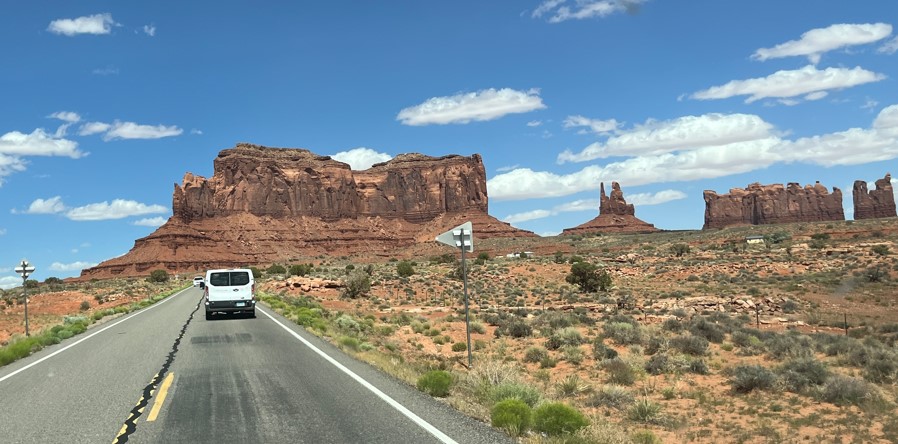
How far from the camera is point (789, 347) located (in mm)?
18016

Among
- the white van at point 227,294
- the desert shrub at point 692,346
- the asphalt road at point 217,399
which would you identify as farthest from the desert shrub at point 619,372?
the white van at point 227,294

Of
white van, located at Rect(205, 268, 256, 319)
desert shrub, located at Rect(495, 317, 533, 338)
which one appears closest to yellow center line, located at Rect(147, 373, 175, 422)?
desert shrub, located at Rect(495, 317, 533, 338)

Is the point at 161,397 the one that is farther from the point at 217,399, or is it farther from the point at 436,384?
the point at 436,384

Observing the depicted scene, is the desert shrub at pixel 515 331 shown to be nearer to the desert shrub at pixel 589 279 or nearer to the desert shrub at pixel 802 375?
the desert shrub at pixel 802 375

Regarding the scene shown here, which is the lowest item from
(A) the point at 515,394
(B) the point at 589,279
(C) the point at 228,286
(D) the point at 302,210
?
(B) the point at 589,279

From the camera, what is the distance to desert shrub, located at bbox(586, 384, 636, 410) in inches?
480

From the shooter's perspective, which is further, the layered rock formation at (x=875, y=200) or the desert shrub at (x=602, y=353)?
the layered rock formation at (x=875, y=200)

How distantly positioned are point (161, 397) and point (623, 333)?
14.7m

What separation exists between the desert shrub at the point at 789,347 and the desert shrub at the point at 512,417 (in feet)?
37.0

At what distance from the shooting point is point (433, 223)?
17038cm

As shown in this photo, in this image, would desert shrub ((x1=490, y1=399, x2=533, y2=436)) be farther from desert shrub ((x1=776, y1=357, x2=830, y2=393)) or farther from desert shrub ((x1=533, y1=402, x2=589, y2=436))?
desert shrub ((x1=776, y1=357, x2=830, y2=393))

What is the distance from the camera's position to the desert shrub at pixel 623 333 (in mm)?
20281

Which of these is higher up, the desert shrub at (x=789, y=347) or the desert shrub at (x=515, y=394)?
the desert shrub at (x=515, y=394)

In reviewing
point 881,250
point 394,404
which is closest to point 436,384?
point 394,404
